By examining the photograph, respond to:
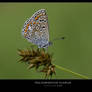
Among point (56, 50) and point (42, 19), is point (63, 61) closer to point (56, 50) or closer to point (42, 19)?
point (56, 50)

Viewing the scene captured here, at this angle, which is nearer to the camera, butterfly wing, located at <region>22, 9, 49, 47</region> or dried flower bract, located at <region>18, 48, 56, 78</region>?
dried flower bract, located at <region>18, 48, 56, 78</region>

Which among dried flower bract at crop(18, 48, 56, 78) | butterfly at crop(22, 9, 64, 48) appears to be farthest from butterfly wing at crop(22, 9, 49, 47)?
dried flower bract at crop(18, 48, 56, 78)

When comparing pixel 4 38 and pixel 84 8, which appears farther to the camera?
pixel 84 8

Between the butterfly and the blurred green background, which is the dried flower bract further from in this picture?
the blurred green background

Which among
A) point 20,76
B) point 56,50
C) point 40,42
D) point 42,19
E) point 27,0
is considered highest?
point 27,0

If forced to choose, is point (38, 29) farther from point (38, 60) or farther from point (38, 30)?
point (38, 60)

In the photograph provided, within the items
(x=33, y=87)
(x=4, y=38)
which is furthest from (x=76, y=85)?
(x=4, y=38)
